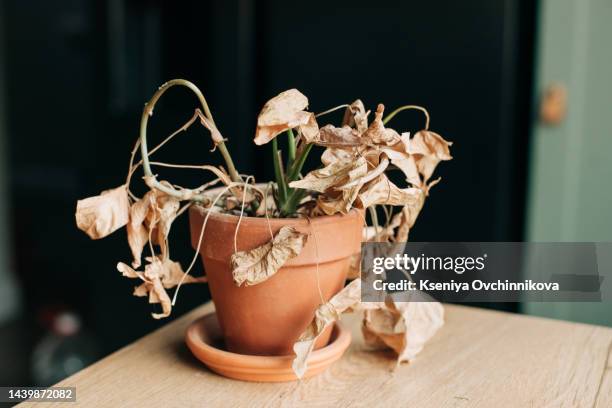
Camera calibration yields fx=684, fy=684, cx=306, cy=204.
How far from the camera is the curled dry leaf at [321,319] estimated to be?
29.4 inches

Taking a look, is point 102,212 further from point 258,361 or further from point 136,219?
point 258,361

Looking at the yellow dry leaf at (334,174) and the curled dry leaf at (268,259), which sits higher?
the yellow dry leaf at (334,174)

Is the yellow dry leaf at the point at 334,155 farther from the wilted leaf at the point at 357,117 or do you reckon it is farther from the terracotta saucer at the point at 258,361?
the terracotta saucer at the point at 258,361

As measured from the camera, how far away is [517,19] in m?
1.88

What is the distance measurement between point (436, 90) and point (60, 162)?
1362 mm

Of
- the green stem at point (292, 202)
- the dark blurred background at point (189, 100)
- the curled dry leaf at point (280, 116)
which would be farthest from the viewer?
the dark blurred background at point (189, 100)

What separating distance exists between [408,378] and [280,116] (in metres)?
0.36

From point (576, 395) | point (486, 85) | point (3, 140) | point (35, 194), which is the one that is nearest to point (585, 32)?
point (486, 85)

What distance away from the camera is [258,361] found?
787 millimetres

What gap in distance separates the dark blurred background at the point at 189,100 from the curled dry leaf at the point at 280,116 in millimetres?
1255

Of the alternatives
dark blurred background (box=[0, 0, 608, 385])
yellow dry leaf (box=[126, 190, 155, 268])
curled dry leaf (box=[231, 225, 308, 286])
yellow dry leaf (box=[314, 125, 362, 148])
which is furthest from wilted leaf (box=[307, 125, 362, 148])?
dark blurred background (box=[0, 0, 608, 385])

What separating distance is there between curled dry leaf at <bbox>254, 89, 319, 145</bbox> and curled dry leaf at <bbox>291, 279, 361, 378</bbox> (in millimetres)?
201

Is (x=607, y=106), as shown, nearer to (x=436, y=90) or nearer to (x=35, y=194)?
(x=436, y=90)

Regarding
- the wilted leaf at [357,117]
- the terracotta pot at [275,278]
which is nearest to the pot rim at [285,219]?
the terracotta pot at [275,278]
